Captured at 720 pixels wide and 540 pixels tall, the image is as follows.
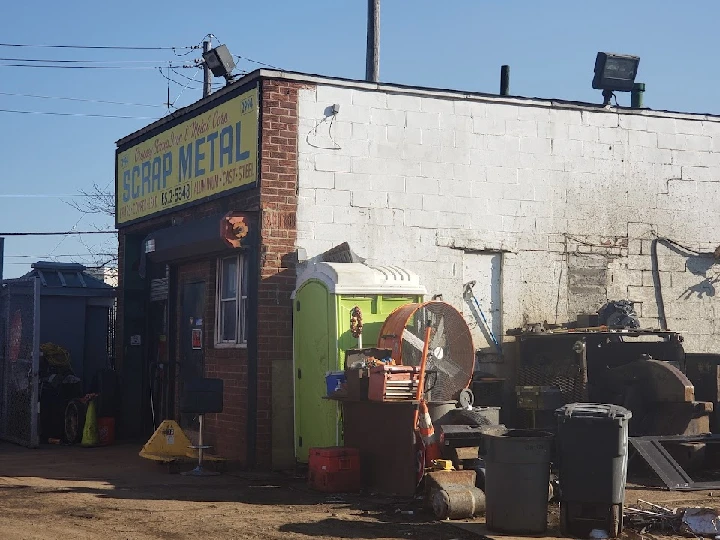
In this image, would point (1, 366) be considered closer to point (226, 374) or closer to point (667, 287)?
point (226, 374)

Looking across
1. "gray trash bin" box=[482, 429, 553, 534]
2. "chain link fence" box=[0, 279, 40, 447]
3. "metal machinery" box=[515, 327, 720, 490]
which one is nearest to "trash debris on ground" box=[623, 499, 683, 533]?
"gray trash bin" box=[482, 429, 553, 534]

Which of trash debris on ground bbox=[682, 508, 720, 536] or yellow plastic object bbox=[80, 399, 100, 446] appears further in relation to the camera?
yellow plastic object bbox=[80, 399, 100, 446]

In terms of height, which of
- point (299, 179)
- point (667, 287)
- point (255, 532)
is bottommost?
point (255, 532)

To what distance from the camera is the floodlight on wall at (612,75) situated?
17.7m

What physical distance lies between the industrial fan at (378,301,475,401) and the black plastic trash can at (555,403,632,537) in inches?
114

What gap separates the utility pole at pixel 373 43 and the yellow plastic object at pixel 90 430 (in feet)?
28.4

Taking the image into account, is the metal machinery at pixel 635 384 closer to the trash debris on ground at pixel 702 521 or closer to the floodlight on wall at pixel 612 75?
the trash debris on ground at pixel 702 521

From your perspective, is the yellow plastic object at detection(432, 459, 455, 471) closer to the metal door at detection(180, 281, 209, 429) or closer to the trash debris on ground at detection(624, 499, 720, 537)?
the trash debris on ground at detection(624, 499, 720, 537)

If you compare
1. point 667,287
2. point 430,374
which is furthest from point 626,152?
point 430,374

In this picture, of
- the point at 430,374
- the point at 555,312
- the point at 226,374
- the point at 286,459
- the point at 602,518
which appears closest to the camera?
the point at 602,518

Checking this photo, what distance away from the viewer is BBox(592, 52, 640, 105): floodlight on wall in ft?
58.1

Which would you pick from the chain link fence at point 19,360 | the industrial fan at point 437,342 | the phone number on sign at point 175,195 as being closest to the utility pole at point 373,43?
the phone number on sign at point 175,195

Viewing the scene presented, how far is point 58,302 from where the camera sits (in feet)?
62.8

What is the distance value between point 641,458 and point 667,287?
492 centimetres
